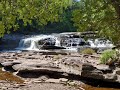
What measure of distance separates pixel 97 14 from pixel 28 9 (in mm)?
2338

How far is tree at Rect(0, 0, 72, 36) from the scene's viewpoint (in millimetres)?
9641

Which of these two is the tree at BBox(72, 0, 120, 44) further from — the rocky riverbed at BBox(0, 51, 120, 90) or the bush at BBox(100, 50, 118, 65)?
the bush at BBox(100, 50, 118, 65)

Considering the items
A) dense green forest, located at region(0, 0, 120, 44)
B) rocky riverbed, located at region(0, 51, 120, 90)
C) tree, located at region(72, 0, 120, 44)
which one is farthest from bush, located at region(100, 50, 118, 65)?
tree, located at region(72, 0, 120, 44)

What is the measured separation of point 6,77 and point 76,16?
12509mm

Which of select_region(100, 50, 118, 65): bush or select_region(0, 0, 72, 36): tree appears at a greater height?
select_region(0, 0, 72, 36): tree

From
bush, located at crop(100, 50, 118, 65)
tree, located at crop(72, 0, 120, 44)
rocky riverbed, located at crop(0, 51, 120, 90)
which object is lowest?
rocky riverbed, located at crop(0, 51, 120, 90)

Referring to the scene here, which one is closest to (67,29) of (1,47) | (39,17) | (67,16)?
(67,16)

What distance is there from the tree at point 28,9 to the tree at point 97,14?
1.27m

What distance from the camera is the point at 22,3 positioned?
9.58 meters

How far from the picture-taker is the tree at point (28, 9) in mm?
9641

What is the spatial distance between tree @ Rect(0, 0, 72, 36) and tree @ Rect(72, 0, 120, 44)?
127 cm

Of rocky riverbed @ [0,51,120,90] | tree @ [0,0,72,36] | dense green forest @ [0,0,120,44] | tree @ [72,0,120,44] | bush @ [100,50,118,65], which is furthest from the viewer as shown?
bush @ [100,50,118,65]

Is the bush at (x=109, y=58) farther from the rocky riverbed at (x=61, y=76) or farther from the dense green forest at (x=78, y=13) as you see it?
the dense green forest at (x=78, y=13)

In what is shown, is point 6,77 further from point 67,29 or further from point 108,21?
point 67,29
